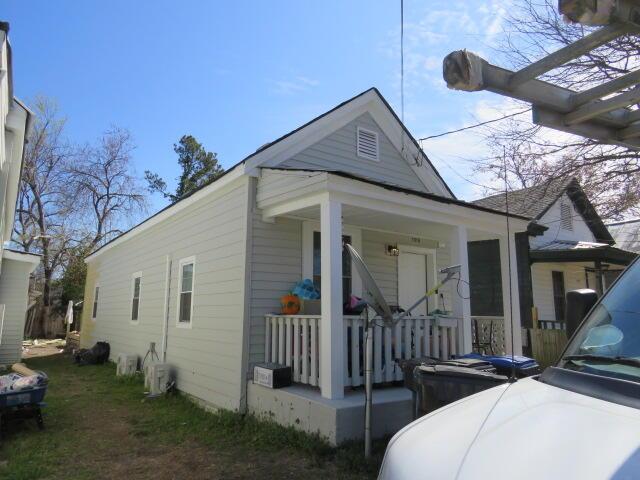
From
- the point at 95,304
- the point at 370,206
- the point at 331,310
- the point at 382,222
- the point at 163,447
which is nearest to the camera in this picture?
the point at 331,310

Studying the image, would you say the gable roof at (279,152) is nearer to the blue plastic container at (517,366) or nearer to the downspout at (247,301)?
the downspout at (247,301)

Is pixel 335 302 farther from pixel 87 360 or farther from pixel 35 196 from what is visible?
pixel 35 196

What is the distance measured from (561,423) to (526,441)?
16 cm

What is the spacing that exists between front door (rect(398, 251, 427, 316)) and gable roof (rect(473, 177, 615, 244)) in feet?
6.89

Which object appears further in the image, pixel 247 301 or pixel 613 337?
pixel 247 301

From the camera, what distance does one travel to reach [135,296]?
1258 centimetres

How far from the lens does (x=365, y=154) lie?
30.1ft

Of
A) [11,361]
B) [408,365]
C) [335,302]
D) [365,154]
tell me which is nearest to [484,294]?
[365,154]

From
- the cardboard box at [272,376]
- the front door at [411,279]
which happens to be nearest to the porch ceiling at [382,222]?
the front door at [411,279]

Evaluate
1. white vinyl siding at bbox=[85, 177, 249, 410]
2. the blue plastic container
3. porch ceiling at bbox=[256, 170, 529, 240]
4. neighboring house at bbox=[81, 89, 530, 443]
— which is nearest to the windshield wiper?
the blue plastic container

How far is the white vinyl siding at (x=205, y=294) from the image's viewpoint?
23.4 feet

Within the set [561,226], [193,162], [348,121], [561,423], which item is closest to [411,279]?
[348,121]

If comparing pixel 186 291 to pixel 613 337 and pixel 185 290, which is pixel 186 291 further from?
pixel 613 337

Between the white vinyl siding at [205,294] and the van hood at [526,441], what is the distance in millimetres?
5358
